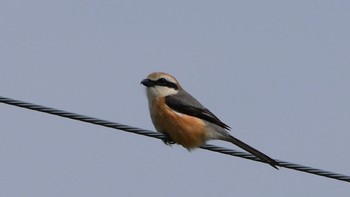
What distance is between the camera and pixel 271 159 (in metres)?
8.27

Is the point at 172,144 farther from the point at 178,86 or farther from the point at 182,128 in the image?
the point at 178,86

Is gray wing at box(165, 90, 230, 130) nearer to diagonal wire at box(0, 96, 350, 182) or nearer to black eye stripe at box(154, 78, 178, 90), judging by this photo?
black eye stripe at box(154, 78, 178, 90)

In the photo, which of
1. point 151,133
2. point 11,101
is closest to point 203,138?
point 151,133

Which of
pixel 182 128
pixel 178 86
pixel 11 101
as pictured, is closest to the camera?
pixel 11 101

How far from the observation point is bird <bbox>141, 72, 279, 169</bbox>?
31.3 ft

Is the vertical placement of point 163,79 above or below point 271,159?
above

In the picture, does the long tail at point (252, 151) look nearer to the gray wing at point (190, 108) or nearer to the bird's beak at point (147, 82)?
the gray wing at point (190, 108)

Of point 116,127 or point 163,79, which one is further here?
point 163,79

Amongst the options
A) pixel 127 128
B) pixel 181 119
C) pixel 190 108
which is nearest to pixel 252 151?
pixel 181 119

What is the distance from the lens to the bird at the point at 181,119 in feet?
31.3

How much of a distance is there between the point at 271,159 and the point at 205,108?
1732 mm

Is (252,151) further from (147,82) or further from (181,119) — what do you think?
(147,82)

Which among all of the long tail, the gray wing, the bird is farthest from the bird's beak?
the long tail

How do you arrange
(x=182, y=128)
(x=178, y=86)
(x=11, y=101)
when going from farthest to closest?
(x=178, y=86) → (x=182, y=128) → (x=11, y=101)
